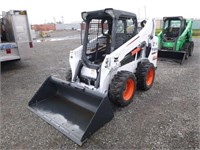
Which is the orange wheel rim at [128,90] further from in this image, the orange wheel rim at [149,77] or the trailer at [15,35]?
the trailer at [15,35]

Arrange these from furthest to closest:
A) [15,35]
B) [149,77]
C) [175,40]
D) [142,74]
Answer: [175,40]
[15,35]
[149,77]
[142,74]

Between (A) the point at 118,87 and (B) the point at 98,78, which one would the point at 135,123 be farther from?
(B) the point at 98,78

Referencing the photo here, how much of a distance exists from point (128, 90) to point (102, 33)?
1.47 m

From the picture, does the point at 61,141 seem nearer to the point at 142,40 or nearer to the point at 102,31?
the point at 102,31

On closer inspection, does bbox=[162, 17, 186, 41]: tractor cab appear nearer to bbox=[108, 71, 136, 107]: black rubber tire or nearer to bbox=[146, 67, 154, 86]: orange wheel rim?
bbox=[146, 67, 154, 86]: orange wheel rim

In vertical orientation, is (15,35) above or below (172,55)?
above

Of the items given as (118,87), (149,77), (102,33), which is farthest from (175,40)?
(118,87)

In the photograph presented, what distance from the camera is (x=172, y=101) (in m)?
3.92

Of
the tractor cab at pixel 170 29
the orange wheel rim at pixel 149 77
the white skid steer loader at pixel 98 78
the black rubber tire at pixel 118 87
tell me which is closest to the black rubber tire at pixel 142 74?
the white skid steer loader at pixel 98 78

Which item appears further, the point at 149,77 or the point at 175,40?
the point at 175,40

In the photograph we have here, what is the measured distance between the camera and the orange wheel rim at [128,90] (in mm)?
3707

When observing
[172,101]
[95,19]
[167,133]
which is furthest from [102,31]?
[167,133]

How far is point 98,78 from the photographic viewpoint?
11.5ft

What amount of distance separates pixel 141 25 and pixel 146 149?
329 centimetres
